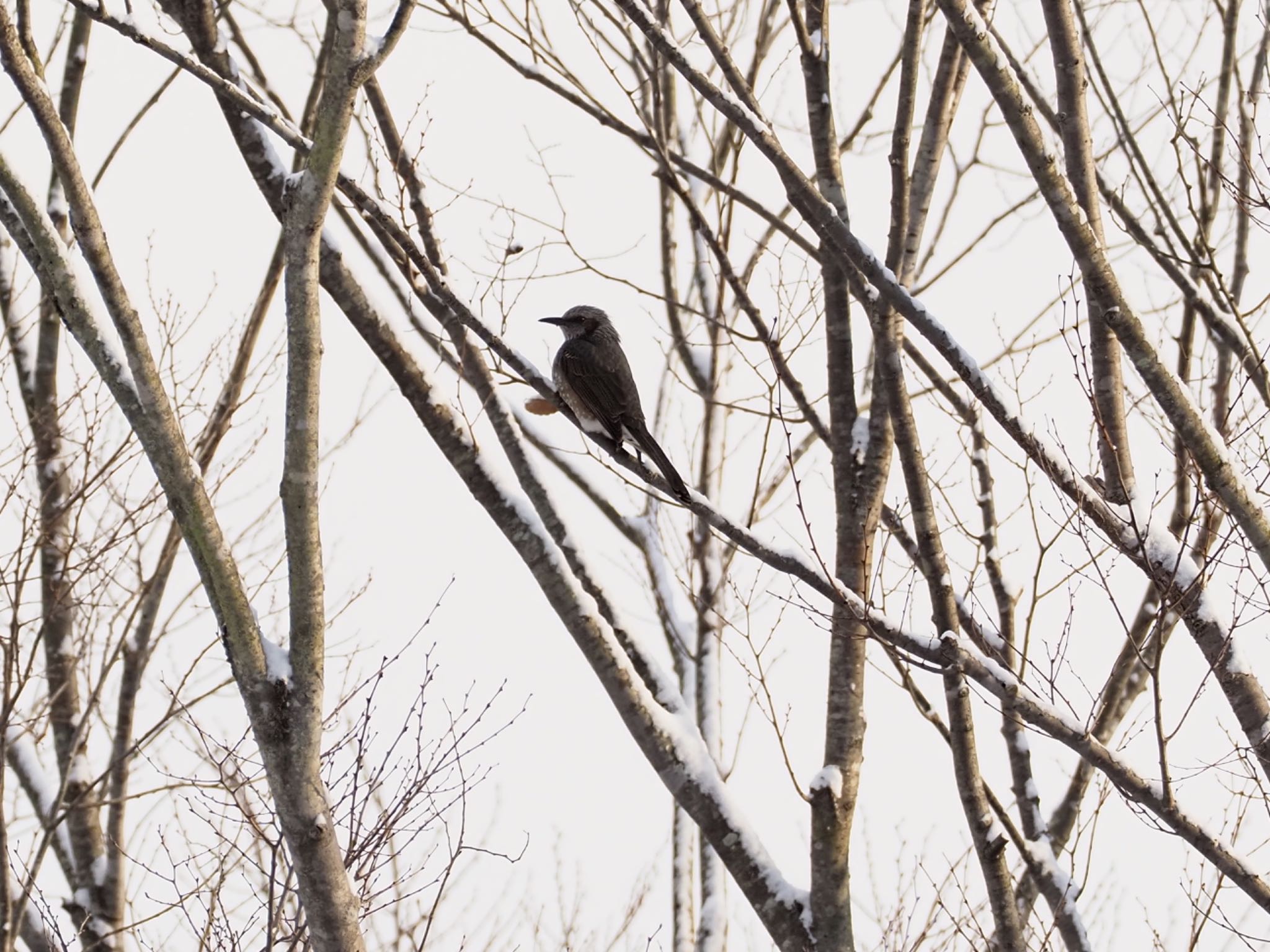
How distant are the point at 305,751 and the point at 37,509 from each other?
3.87 meters

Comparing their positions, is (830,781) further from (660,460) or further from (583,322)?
(583,322)

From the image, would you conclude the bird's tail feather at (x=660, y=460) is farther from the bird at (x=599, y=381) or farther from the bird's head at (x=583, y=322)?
the bird's head at (x=583, y=322)

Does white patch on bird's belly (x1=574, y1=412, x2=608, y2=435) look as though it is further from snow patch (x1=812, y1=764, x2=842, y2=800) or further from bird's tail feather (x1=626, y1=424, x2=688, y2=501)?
snow patch (x1=812, y1=764, x2=842, y2=800)

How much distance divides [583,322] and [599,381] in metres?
1.02

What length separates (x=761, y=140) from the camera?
4.45 meters

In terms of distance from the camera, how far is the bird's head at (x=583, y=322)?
758cm

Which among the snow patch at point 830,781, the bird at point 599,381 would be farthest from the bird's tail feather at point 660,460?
the snow patch at point 830,781

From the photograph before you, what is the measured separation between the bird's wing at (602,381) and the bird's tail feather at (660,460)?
10 centimetres

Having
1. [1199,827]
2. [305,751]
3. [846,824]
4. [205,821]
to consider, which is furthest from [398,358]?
[1199,827]

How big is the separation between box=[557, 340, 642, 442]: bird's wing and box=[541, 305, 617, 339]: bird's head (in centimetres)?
22

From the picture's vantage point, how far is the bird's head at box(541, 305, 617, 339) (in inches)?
299

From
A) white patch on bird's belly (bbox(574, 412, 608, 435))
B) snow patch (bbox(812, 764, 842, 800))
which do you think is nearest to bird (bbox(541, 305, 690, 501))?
white patch on bird's belly (bbox(574, 412, 608, 435))

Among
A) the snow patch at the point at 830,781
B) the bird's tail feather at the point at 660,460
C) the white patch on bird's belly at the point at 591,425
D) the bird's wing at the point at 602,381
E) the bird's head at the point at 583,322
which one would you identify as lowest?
the snow patch at the point at 830,781

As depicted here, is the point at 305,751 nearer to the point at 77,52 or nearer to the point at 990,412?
the point at 990,412
